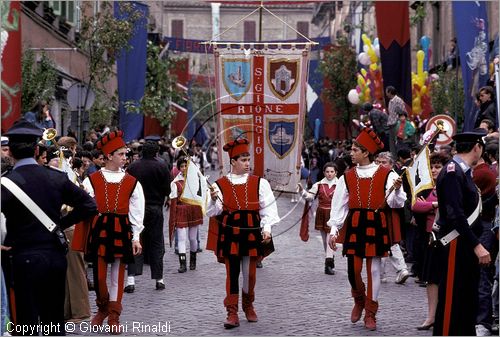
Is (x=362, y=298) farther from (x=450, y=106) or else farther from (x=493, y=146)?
(x=450, y=106)

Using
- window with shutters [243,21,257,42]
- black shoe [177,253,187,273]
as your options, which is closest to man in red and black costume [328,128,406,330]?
black shoe [177,253,187,273]

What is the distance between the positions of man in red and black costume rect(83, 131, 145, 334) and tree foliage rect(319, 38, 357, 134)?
97.7 ft

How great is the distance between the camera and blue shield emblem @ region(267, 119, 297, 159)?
13031 millimetres

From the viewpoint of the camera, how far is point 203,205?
36.3ft

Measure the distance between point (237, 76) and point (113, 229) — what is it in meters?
3.81

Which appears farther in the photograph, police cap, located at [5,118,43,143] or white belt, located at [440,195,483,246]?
white belt, located at [440,195,483,246]

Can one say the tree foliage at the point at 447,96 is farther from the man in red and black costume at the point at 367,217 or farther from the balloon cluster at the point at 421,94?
the man in red and black costume at the point at 367,217

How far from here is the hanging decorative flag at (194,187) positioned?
1120 centimetres

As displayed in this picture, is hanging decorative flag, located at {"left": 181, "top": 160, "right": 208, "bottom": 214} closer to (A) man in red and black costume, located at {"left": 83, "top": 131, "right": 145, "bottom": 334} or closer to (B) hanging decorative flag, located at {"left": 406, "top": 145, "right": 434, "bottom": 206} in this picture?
(A) man in red and black costume, located at {"left": 83, "top": 131, "right": 145, "bottom": 334}

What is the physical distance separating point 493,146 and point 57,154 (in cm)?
438

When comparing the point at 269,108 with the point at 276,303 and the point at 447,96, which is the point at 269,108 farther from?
the point at 447,96

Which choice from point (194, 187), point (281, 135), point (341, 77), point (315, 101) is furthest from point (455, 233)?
point (341, 77)

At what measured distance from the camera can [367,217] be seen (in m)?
10.3

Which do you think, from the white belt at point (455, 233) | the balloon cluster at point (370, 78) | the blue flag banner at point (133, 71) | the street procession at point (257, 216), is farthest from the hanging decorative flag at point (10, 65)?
the balloon cluster at point (370, 78)
